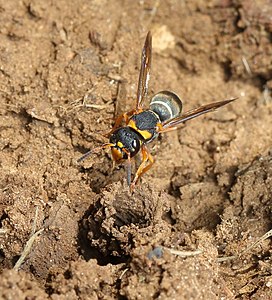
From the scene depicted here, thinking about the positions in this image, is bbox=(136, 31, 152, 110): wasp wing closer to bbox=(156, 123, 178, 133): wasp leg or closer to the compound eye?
bbox=(156, 123, 178, 133): wasp leg

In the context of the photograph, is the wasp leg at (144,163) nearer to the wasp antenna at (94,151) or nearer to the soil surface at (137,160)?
the soil surface at (137,160)

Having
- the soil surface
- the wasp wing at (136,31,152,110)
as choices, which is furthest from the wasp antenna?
the wasp wing at (136,31,152,110)

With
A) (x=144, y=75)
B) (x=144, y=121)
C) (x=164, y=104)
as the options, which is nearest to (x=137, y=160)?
(x=144, y=121)

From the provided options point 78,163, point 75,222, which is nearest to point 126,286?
point 75,222

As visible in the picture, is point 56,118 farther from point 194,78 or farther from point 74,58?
point 194,78

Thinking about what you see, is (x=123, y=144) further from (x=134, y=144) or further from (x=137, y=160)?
(x=137, y=160)

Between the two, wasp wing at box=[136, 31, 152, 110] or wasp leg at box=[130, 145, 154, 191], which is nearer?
wasp leg at box=[130, 145, 154, 191]

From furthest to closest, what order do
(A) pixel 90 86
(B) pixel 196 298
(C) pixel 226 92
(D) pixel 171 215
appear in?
(C) pixel 226 92, (A) pixel 90 86, (D) pixel 171 215, (B) pixel 196 298
